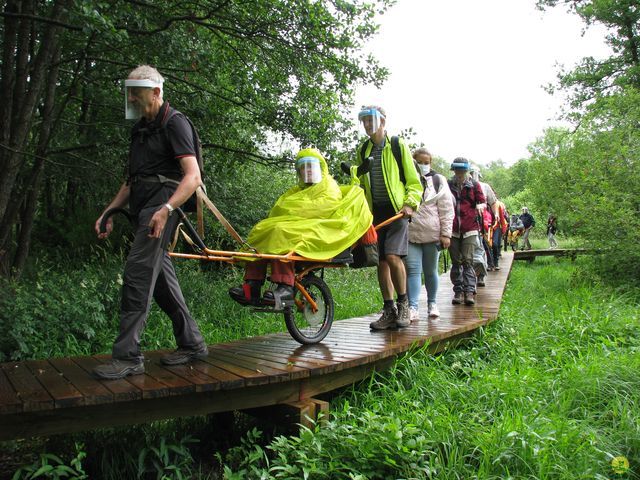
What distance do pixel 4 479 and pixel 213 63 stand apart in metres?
5.73

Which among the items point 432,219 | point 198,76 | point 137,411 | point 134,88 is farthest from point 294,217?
point 198,76

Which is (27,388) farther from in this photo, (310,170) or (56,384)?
(310,170)

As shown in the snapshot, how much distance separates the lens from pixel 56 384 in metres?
3.01

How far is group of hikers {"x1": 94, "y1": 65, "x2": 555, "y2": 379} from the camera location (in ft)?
10.8

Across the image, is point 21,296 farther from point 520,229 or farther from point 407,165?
point 520,229

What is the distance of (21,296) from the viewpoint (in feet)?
17.7

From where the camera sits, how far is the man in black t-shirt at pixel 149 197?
3238mm

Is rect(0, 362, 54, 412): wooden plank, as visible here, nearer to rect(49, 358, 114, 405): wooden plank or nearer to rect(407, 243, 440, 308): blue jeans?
rect(49, 358, 114, 405): wooden plank

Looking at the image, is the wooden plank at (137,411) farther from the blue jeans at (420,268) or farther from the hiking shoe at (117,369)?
the blue jeans at (420,268)

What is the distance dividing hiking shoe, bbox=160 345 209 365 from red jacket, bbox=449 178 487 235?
4.05 m

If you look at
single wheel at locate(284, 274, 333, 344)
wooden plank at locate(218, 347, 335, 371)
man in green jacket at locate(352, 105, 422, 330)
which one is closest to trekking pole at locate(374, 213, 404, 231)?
man in green jacket at locate(352, 105, 422, 330)

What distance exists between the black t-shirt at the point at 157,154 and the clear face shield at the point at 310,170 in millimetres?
1334

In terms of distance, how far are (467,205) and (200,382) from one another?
4734mm

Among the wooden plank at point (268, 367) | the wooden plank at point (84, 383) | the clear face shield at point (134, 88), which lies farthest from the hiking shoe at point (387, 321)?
the clear face shield at point (134, 88)
